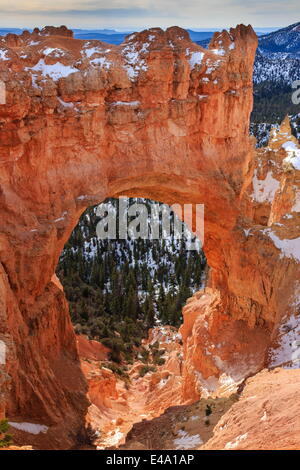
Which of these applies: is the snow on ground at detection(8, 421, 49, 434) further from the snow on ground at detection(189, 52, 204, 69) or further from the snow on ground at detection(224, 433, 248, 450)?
the snow on ground at detection(189, 52, 204, 69)

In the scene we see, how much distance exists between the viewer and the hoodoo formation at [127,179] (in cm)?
1160

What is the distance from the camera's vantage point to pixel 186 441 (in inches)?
413

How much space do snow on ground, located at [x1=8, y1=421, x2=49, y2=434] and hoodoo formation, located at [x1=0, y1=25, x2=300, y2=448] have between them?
0.26m

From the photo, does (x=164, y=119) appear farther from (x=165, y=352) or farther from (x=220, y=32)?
(x=165, y=352)

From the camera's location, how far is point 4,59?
37.7 feet

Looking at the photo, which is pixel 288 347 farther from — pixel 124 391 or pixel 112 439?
pixel 124 391

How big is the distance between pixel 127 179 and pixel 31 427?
820 centimetres

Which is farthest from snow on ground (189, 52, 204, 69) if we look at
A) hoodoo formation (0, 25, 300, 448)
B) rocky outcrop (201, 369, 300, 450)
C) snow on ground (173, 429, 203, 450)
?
snow on ground (173, 429, 203, 450)

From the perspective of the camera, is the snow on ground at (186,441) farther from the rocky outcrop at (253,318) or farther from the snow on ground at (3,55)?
the snow on ground at (3,55)

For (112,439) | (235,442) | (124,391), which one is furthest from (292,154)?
(235,442)

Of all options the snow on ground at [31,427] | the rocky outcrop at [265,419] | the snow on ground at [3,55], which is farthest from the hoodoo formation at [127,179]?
the rocky outcrop at [265,419]

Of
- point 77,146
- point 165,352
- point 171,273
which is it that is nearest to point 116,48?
point 77,146

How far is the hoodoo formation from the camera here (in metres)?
11.6
